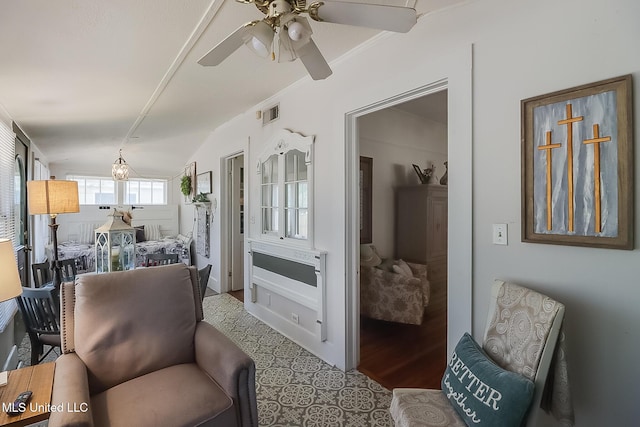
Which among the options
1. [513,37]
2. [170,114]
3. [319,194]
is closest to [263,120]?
[170,114]

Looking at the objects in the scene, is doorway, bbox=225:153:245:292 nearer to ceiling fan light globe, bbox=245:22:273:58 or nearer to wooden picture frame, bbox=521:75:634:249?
ceiling fan light globe, bbox=245:22:273:58

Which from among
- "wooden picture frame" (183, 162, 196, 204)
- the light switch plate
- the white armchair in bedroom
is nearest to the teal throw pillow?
the light switch plate

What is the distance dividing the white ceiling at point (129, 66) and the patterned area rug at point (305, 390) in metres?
2.36

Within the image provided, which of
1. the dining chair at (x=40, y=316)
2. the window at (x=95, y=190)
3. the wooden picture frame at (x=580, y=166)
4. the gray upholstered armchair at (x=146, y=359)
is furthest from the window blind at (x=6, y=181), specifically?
the window at (x=95, y=190)

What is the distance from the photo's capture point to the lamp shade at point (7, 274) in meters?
1.24

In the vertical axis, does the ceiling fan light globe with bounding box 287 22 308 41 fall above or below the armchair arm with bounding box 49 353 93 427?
above

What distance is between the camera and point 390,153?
391cm

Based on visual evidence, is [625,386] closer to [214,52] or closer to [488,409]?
[488,409]

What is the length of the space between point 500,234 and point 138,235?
681 cm

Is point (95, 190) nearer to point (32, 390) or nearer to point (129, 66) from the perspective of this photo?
point (129, 66)

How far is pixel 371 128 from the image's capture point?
3.69 metres

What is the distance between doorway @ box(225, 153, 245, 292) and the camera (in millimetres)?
4754

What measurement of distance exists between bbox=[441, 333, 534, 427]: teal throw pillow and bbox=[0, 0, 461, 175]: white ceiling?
6.19 ft

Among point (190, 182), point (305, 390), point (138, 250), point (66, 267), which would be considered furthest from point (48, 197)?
point (138, 250)
